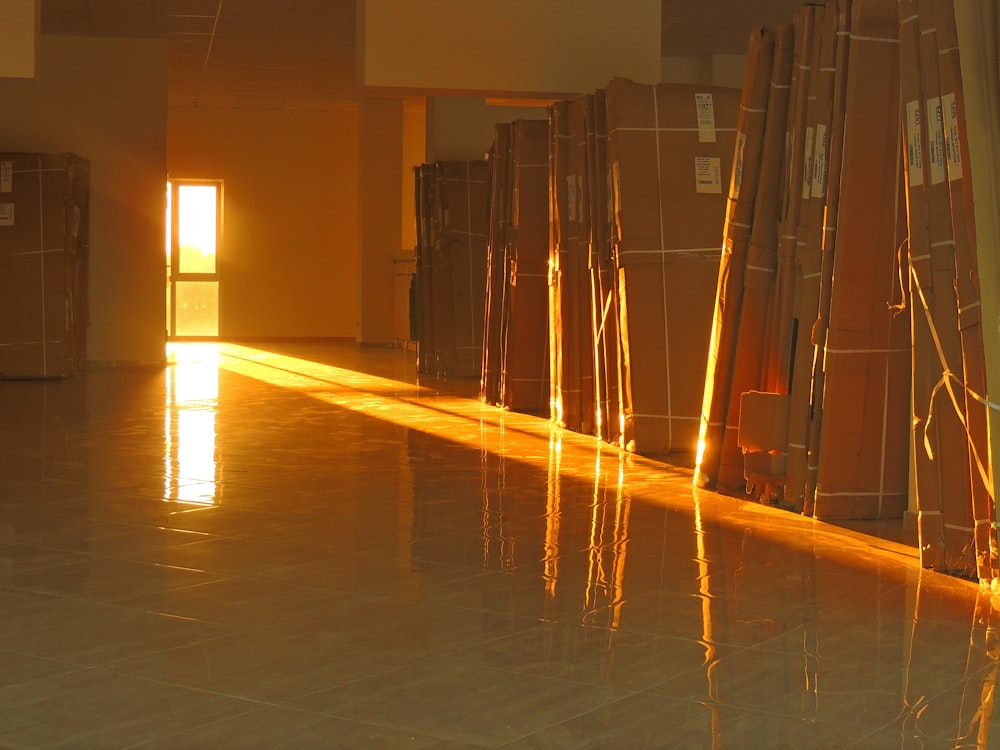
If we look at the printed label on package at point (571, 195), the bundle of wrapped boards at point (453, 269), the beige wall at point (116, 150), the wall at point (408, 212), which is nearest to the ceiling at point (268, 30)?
the beige wall at point (116, 150)

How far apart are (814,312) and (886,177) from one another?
679mm

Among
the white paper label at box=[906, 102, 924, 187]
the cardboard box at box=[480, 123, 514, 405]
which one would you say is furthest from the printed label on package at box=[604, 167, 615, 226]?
the white paper label at box=[906, 102, 924, 187]

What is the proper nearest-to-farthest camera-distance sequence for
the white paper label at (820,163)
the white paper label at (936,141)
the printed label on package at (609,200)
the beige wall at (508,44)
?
the white paper label at (936,141) → the white paper label at (820,163) → the printed label on package at (609,200) → the beige wall at (508,44)

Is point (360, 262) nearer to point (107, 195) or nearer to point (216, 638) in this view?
point (107, 195)

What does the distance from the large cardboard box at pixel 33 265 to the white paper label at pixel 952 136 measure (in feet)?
35.2

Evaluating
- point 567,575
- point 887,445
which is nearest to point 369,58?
point 887,445

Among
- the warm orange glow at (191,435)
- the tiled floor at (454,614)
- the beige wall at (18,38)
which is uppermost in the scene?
the beige wall at (18,38)

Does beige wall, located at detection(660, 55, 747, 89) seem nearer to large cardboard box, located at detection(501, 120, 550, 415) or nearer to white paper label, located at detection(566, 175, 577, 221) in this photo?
large cardboard box, located at detection(501, 120, 550, 415)

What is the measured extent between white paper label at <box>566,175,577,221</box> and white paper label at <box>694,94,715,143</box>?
50.6 inches

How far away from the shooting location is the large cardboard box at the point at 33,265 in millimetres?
13148

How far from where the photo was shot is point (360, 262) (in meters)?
20.5

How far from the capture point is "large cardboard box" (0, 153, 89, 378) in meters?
13.1

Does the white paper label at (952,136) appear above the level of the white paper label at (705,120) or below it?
below

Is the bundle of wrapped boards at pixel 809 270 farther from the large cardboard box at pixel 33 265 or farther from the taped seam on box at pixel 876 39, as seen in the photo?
the large cardboard box at pixel 33 265
